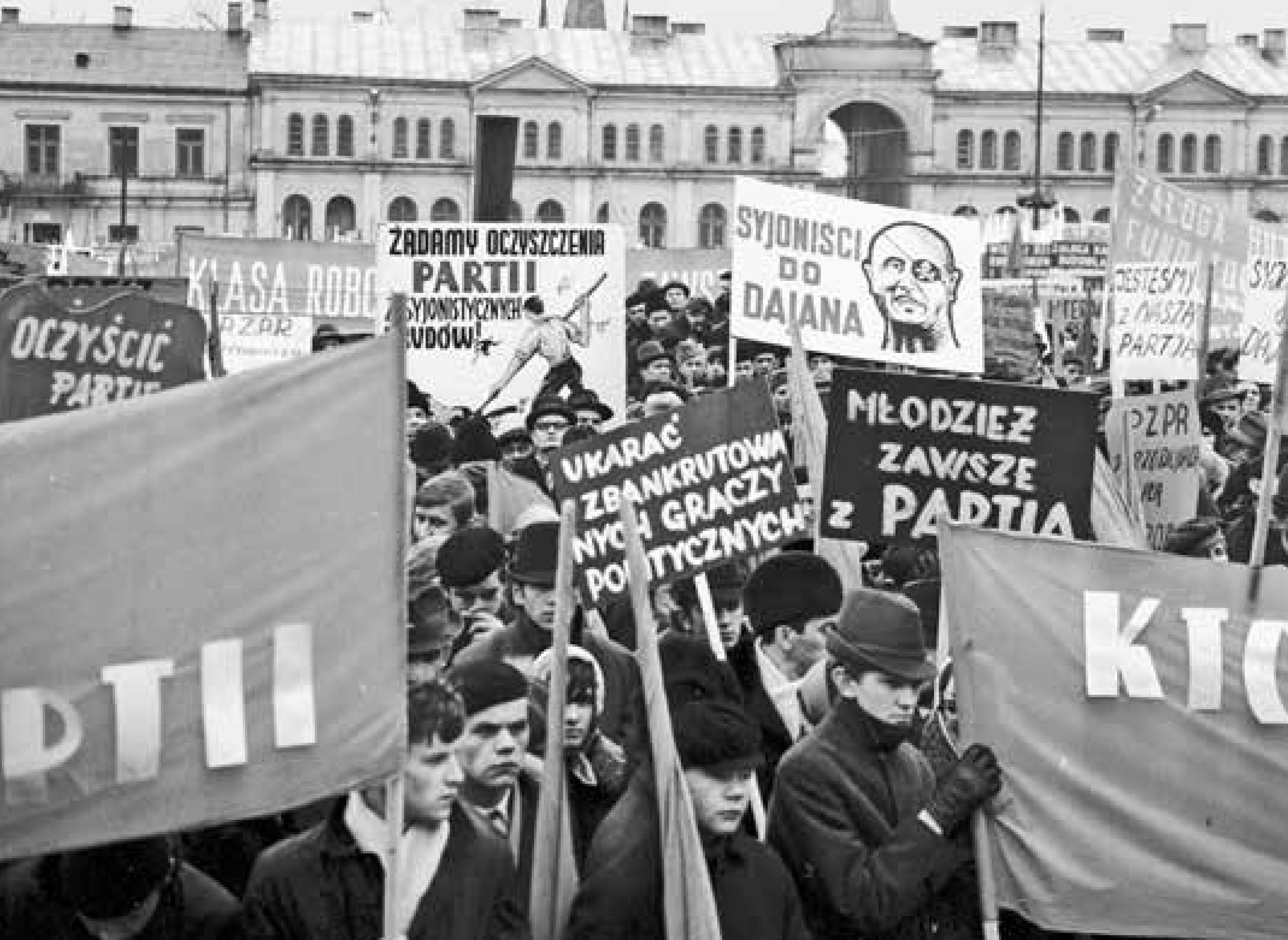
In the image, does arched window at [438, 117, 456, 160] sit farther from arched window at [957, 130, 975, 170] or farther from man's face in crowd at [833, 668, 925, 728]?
man's face in crowd at [833, 668, 925, 728]

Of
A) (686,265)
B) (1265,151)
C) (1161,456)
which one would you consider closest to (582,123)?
(1265,151)

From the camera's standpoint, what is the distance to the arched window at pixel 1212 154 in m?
91.2

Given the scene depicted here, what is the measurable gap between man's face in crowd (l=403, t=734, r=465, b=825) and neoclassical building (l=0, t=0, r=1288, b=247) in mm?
79461

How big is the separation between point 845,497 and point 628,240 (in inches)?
3119

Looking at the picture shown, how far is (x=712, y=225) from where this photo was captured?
289ft

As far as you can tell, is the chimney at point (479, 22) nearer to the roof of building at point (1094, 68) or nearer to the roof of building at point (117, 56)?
the roof of building at point (117, 56)

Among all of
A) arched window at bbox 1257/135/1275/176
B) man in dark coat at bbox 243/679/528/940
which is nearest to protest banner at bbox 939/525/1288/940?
man in dark coat at bbox 243/679/528/940

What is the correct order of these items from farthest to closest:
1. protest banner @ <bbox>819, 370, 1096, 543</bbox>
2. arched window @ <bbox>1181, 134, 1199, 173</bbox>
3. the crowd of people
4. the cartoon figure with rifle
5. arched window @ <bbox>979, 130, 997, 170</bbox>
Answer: arched window @ <bbox>1181, 134, 1199, 173</bbox>, arched window @ <bbox>979, 130, 997, 170</bbox>, the cartoon figure with rifle, protest banner @ <bbox>819, 370, 1096, 543</bbox>, the crowd of people

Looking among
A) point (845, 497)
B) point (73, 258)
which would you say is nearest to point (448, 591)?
point (845, 497)

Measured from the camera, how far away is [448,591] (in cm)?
787

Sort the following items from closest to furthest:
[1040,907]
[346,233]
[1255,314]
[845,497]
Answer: [1040,907] < [845,497] < [1255,314] < [346,233]

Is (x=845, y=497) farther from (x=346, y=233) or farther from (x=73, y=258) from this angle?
(x=346, y=233)

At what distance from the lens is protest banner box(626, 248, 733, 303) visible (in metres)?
26.8

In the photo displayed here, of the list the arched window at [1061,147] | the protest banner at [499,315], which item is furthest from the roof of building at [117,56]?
the protest banner at [499,315]
